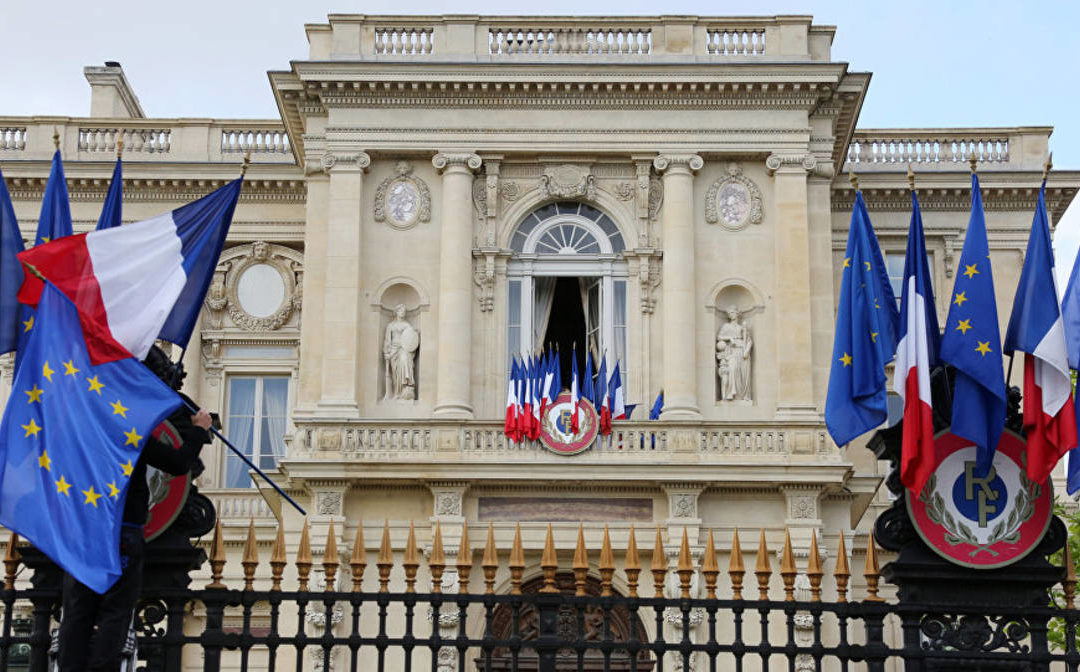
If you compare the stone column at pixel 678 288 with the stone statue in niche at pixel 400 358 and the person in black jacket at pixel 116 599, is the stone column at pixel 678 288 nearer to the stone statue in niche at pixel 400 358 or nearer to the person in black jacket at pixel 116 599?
the stone statue in niche at pixel 400 358

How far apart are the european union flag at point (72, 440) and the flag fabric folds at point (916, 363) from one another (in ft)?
16.6

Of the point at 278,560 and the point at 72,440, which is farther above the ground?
the point at 72,440

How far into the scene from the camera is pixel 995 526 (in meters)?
11.1

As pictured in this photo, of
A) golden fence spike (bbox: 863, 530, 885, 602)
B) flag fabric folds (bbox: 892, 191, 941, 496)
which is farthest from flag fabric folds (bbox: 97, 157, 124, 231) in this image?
golden fence spike (bbox: 863, 530, 885, 602)

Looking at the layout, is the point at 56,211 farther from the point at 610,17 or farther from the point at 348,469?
the point at 610,17

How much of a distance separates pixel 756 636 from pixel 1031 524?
17.2m

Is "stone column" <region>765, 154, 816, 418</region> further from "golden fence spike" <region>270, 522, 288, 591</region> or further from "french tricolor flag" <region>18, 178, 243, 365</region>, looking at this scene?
"golden fence spike" <region>270, 522, 288, 591</region>

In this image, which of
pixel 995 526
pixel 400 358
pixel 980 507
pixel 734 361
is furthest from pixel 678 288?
pixel 995 526

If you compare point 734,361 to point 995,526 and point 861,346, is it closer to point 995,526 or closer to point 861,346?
point 861,346

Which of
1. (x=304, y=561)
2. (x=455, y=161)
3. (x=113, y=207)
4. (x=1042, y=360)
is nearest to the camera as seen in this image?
(x=304, y=561)

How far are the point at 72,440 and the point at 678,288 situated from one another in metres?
21.8

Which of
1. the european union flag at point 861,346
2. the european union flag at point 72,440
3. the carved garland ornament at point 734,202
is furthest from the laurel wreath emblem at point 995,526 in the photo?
the carved garland ornament at point 734,202

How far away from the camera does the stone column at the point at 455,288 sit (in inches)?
1224

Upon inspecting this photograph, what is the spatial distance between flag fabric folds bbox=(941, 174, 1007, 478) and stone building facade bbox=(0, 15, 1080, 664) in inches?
711
